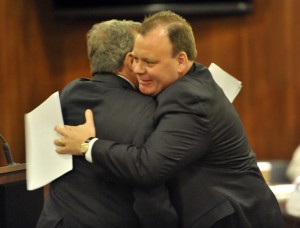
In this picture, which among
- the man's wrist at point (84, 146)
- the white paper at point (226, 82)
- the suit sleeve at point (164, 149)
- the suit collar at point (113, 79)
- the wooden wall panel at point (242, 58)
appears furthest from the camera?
the wooden wall panel at point (242, 58)

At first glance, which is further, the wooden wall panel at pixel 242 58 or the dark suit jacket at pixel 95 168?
the wooden wall panel at pixel 242 58

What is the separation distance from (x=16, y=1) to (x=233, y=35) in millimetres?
1713

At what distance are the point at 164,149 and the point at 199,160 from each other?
18 cm

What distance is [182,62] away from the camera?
1904mm

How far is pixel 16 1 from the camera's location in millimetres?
4352

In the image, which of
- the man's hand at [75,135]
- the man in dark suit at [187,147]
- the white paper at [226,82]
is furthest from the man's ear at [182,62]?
the white paper at [226,82]

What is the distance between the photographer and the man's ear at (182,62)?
189 centimetres

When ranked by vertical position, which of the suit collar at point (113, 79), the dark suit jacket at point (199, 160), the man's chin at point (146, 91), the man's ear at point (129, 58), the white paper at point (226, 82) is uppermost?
the man's ear at point (129, 58)

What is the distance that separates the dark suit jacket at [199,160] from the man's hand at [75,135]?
0.27 feet

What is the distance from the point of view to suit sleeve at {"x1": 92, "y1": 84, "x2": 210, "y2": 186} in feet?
5.83

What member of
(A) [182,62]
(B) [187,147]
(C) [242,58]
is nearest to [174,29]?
(A) [182,62]

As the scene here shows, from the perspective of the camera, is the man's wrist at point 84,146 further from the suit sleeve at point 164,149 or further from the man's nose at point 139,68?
the man's nose at point 139,68

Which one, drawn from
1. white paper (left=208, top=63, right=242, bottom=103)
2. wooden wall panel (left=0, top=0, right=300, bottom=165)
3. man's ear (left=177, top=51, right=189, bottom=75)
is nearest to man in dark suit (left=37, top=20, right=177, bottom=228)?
man's ear (left=177, top=51, right=189, bottom=75)

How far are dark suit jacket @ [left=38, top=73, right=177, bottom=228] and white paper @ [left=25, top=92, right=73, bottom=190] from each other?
43 mm
